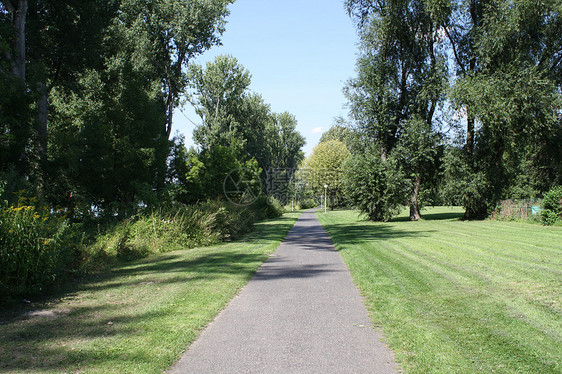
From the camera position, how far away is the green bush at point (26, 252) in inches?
226

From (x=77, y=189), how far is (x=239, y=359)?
13379 mm

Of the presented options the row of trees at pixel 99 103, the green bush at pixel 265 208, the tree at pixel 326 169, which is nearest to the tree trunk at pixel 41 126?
the row of trees at pixel 99 103

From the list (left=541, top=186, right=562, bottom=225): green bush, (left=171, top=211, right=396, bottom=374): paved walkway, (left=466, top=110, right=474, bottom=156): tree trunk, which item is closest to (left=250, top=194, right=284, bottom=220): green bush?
(left=466, top=110, right=474, bottom=156): tree trunk

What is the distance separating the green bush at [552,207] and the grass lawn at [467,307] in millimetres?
13008

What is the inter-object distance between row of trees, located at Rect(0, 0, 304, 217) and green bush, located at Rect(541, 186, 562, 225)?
19.2 meters

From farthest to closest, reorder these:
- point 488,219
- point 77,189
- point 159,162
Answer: point 488,219, point 159,162, point 77,189

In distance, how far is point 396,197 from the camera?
29422 millimetres

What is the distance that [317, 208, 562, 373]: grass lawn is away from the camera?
3980 millimetres

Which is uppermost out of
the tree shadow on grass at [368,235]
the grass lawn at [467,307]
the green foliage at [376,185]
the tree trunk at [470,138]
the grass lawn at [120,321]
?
the tree trunk at [470,138]

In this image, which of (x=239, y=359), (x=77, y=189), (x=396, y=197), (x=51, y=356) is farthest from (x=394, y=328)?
(x=396, y=197)

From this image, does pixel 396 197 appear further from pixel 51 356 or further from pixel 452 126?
pixel 51 356

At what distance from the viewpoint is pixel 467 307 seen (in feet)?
19.3

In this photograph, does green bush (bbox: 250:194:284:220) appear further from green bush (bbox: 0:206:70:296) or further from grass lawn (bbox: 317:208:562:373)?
green bush (bbox: 0:206:70:296)

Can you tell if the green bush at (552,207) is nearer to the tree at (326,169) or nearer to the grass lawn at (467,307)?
the grass lawn at (467,307)
